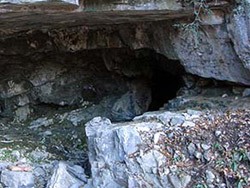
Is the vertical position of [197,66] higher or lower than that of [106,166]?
higher

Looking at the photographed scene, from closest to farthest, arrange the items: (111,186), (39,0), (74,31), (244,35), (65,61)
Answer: (39,0) → (111,186) → (244,35) → (74,31) → (65,61)

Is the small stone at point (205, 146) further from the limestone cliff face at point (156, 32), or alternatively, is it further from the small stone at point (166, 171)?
the limestone cliff face at point (156, 32)

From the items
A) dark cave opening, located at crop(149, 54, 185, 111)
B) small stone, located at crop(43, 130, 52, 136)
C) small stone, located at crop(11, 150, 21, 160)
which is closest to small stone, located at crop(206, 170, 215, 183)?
small stone, located at crop(11, 150, 21, 160)

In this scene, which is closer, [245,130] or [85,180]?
[245,130]

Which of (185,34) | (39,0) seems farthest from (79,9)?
(185,34)

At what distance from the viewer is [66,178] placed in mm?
3586

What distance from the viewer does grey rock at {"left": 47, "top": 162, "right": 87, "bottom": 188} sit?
3.53 metres

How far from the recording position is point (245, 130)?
11.2ft

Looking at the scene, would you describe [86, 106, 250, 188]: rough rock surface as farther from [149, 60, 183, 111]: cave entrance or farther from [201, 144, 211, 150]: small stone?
[149, 60, 183, 111]: cave entrance

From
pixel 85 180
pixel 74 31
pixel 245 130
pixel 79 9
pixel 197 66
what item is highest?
pixel 79 9

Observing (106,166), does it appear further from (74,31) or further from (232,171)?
(74,31)

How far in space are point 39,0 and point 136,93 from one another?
13.1 ft

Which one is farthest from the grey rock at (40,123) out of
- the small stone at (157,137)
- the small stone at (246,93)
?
the small stone at (246,93)

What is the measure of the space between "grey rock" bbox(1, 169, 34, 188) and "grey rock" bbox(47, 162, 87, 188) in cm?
27
